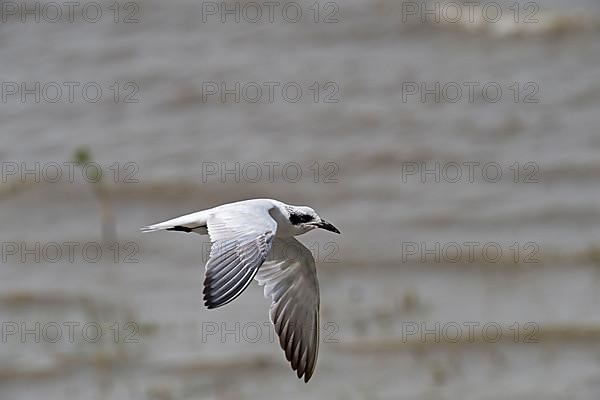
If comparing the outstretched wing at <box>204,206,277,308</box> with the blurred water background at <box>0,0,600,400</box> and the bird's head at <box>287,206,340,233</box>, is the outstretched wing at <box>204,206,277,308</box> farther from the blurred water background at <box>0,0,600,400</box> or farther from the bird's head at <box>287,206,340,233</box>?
the blurred water background at <box>0,0,600,400</box>

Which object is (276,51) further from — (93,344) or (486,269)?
(93,344)

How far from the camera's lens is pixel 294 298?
7.64 meters

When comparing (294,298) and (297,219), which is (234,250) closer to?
(297,219)

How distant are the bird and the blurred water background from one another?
222 centimetres

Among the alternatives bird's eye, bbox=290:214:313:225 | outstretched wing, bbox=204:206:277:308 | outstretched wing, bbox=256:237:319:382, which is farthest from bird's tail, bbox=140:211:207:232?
outstretched wing, bbox=256:237:319:382

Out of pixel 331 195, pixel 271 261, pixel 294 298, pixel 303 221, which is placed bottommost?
pixel 331 195

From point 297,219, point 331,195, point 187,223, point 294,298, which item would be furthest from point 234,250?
point 331,195

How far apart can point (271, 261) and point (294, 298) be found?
0.25m

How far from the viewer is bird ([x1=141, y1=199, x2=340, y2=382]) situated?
6.14 m

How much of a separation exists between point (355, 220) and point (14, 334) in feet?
11.5

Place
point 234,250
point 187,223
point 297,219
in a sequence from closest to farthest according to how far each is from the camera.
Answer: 1. point 234,250
2. point 187,223
3. point 297,219

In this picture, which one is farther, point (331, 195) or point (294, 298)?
point (331, 195)

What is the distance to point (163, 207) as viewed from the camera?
512 inches

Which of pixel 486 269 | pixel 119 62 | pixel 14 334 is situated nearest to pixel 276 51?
pixel 119 62
